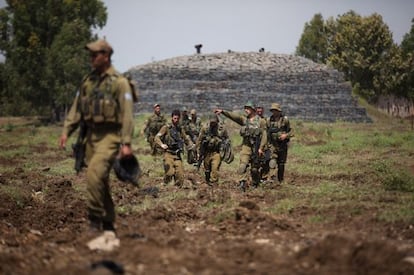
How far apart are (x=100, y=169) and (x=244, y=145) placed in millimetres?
6515

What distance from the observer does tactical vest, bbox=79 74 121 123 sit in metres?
6.30

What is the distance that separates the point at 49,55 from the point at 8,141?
1052 centimetres

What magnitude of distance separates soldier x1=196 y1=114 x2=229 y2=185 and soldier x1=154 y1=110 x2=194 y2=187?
55cm

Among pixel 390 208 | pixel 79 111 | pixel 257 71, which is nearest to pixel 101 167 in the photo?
pixel 79 111

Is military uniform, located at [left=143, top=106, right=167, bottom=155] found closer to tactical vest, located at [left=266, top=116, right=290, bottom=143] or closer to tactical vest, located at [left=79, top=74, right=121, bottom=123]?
tactical vest, located at [left=266, top=116, right=290, bottom=143]

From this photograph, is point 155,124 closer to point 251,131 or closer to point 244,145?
point 244,145

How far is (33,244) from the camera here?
6.53m

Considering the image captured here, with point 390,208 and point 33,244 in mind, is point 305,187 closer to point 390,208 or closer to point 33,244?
point 390,208

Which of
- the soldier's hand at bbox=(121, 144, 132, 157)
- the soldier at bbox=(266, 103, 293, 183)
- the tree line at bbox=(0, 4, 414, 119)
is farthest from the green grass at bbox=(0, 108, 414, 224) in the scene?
the tree line at bbox=(0, 4, 414, 119)

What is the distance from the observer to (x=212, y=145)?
42.9 ft

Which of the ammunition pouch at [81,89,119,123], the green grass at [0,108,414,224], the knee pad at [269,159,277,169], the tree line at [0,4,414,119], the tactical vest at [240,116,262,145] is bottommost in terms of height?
the green grass at [0,108,414,224]

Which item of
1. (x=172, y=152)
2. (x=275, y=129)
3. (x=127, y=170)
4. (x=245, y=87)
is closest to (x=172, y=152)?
(x=172, y=152)

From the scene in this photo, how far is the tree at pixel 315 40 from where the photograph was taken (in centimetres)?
6147

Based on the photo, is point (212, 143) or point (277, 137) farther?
point (212, 143)
